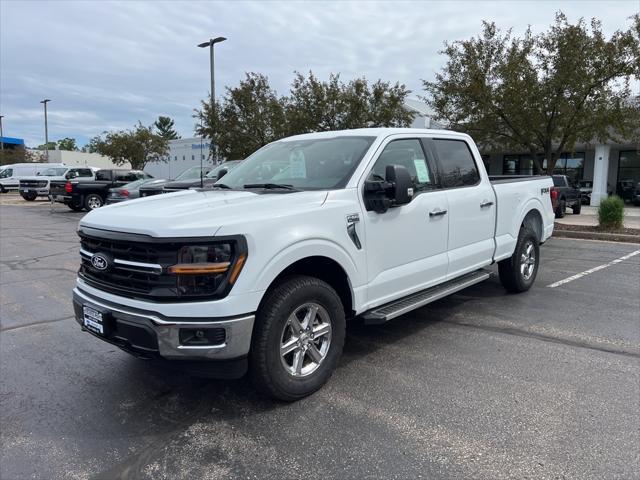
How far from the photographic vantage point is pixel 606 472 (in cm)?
274

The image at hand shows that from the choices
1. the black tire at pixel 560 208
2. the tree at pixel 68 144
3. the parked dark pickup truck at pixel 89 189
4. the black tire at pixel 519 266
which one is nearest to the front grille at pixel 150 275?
the black tire at pixel 519 266

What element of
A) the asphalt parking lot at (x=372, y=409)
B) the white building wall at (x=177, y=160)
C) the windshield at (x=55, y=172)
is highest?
the white building wall at (x=177, y=160)

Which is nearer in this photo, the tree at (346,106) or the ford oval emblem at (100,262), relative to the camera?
the ford oval emblem at (100,262)

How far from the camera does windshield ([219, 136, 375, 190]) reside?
13.6 feet

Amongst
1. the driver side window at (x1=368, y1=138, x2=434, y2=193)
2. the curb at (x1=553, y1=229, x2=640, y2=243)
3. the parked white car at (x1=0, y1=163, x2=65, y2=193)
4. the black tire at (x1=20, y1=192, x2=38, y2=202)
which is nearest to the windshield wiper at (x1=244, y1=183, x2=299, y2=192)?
the driver side window at (x1=368, y1=138, x2=434, y2=193)

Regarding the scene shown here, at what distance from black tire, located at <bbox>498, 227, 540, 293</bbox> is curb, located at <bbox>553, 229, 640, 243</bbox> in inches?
272

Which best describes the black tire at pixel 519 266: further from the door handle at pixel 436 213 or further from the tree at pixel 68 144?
A: the tree at pixel 68 144

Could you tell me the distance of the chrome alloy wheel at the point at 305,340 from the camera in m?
3.49

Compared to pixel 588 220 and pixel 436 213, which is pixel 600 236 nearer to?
pixel 588 220

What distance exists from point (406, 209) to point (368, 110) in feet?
57.4

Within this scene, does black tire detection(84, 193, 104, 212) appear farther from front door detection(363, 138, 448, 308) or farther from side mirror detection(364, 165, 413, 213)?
side mirror detection(364, 165, 413, 213)

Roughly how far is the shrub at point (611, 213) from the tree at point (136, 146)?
36.9m

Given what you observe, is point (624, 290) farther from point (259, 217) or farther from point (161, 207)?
point (161, 207)

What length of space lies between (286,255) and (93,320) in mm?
1452
